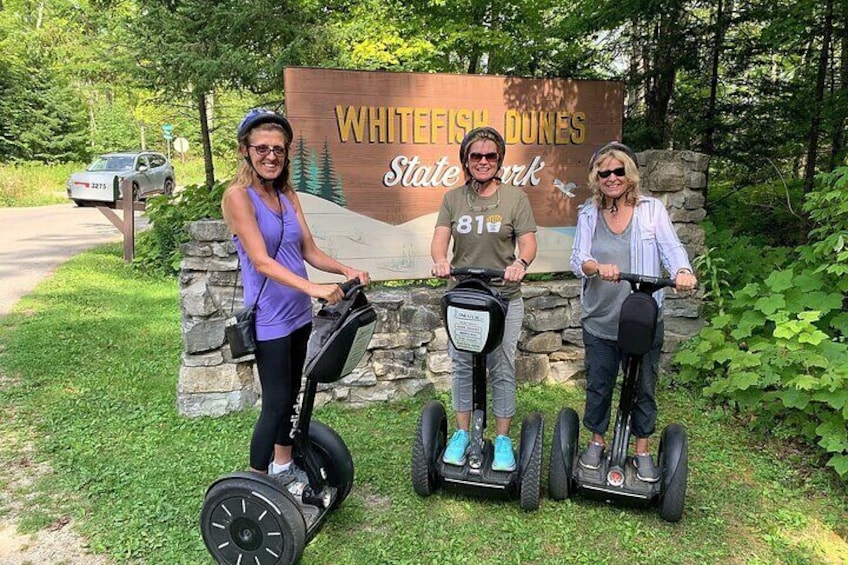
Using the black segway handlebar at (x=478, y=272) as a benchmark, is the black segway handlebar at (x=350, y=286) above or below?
below

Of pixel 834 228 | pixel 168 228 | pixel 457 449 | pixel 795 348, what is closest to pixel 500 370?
pixel 457 449

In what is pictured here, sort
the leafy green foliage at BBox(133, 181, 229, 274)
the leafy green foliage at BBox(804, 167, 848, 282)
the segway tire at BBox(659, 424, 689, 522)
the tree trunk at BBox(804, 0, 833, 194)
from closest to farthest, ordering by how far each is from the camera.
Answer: the segway tire at BBox(659, 424, 689, 522) → the leafy green foliage at BBox(804, 167, 848, 282) → the tree trunk at BBox(804, 0, 833, 194) → the leafy green foliage at BBox(133, 181, 229, 274)

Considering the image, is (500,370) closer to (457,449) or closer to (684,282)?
(457,449)

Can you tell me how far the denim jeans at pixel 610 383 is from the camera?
2711 mm

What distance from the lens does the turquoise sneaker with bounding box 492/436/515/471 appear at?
2.76m

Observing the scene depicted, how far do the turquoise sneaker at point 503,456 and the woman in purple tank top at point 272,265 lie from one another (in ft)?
3.19

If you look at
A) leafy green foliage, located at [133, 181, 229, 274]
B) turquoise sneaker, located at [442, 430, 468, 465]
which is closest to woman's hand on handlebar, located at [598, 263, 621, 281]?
turquoise sneaker, located at [442, 430, 468, 465]

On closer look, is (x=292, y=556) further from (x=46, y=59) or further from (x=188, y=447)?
(x=46, y=59)

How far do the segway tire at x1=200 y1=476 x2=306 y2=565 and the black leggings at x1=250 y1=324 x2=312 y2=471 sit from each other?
0.18 metres

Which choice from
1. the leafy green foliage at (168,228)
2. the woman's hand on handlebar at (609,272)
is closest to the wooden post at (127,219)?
the leafy green foliage at (168,228)

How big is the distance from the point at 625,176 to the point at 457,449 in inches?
57.8

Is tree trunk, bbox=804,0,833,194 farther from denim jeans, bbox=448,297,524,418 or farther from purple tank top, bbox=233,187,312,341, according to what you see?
purple tank top, bbox=233,187,312,341

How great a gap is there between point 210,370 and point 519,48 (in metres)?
6.58

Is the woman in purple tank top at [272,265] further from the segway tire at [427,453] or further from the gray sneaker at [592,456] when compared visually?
the gray sneaker at [592,456]
